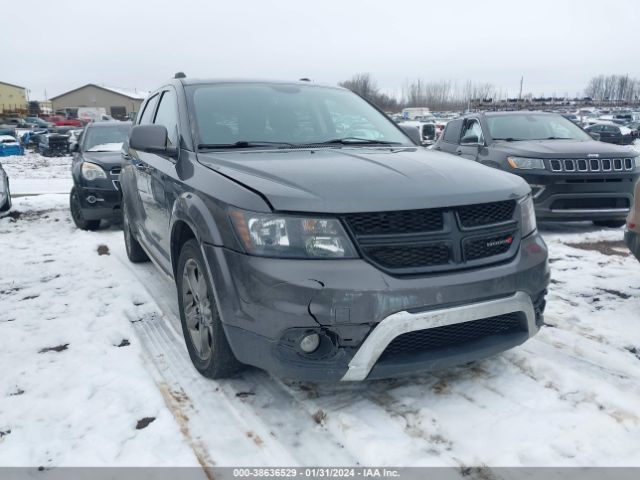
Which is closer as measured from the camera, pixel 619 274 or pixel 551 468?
pixel 551 468

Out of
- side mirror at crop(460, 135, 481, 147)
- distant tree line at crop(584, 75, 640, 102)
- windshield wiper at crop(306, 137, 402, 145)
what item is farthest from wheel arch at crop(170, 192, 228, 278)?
distant tree line at crop(584, 75, 640, 102)

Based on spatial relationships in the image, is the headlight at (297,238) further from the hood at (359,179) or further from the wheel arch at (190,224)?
the wheel arch at (190,224)

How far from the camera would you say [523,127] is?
315 inches

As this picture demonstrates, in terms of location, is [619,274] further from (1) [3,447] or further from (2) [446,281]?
(1) [3,447]

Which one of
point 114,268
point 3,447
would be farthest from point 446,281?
point 114,268

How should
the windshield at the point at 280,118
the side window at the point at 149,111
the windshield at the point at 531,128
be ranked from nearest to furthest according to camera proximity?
the windshield at the point at 280,118 → the side window at the point at 149,111 → the windshield at the point at 531,128

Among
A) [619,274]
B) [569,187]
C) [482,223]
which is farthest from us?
[569,187]

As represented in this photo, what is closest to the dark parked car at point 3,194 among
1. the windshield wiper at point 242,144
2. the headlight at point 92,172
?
the headlight at point 92,172

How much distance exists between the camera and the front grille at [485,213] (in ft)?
8.46

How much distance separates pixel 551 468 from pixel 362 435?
816mm

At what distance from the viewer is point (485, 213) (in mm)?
2658

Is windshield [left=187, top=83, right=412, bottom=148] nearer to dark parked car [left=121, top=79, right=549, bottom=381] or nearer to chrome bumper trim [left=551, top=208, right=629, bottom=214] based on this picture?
dark parked car [left=121, top=79, right=549, bottom=381]

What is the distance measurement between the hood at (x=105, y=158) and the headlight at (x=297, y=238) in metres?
6.05

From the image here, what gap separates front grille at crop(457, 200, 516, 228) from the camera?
2578 millimetres
